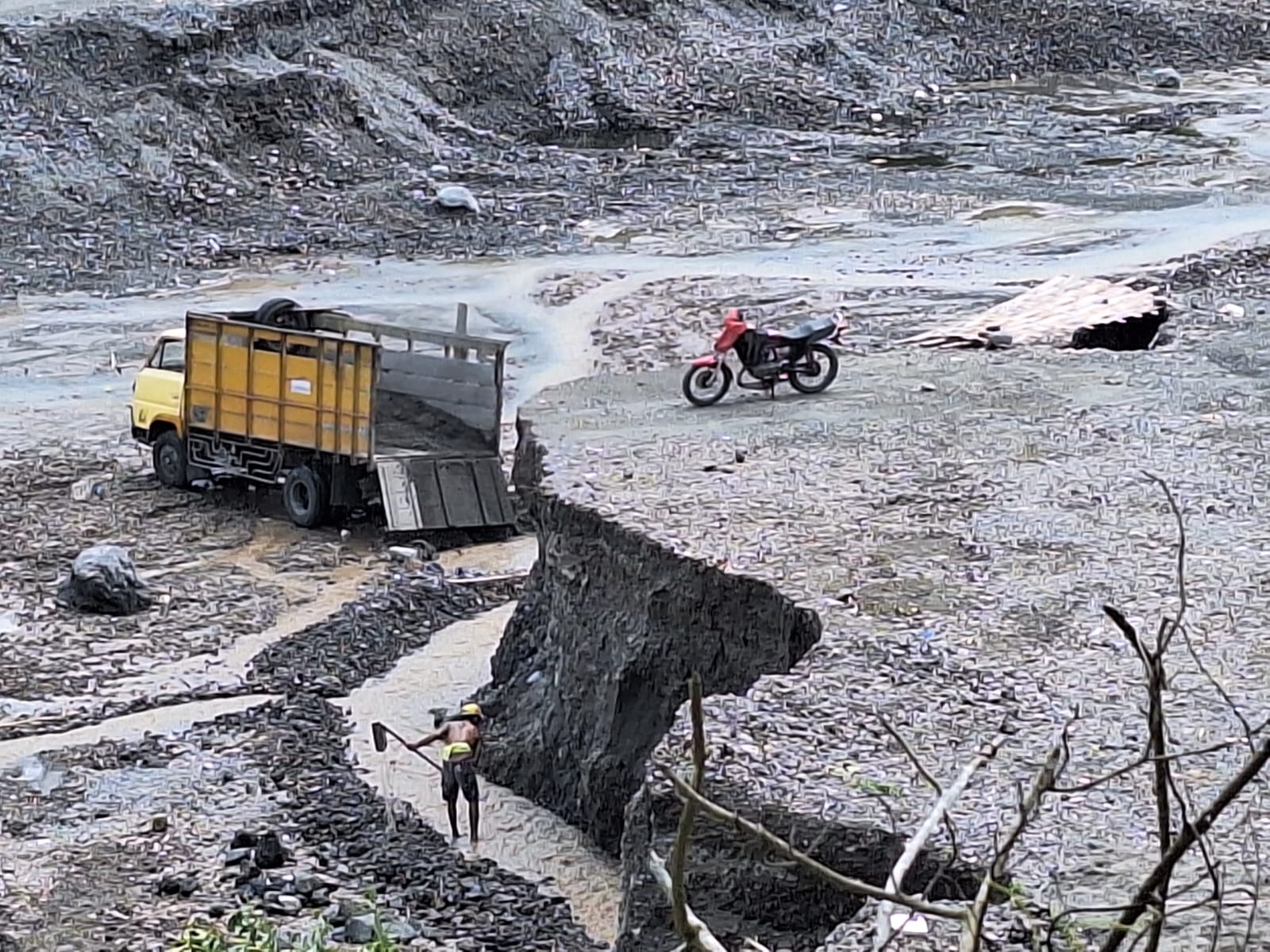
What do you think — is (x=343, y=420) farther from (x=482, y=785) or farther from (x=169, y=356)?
(x=482, y=785)

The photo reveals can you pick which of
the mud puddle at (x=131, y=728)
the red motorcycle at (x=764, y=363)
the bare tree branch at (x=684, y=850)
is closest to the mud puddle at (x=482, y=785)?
the mud puddle at (x=131, y=728)

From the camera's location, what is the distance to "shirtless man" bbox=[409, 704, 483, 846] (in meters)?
10.8

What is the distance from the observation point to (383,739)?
1209 centimetres

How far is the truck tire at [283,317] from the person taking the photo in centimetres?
1775

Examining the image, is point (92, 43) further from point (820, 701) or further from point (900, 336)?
point (820, 701)

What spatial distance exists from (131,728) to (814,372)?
5.52m

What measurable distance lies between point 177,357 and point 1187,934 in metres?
13.2

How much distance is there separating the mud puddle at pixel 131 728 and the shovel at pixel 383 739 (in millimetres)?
1129

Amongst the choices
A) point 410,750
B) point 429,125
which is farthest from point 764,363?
point 429,125

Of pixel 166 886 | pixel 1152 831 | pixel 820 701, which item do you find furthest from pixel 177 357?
pixel 1152 831

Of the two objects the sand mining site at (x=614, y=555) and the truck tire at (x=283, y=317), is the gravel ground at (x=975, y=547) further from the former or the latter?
the truck tire at (x=283, y=317)

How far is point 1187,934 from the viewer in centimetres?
648

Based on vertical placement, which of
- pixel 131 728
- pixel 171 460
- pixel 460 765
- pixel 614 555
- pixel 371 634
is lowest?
pixel 131 728

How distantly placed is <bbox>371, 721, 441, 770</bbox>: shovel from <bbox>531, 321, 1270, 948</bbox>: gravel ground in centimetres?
177
